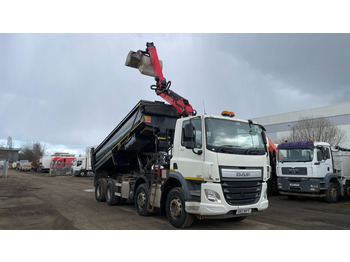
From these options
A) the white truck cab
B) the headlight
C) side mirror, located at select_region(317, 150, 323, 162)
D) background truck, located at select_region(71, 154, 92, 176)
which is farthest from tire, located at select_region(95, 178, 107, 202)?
background truck, located at select_region(71, 154, 92, 176)

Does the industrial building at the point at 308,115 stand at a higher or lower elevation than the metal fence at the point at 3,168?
higher

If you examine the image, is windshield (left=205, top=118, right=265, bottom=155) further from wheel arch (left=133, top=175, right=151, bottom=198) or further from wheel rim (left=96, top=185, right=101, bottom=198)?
wheel rim (left=96, top=185, right=101, bottom=198)

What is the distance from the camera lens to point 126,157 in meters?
10.4

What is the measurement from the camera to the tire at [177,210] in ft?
20.1

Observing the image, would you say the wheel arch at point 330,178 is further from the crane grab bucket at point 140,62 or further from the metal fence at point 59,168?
the metal fence at point 59,168

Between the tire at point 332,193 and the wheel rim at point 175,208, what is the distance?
334 inches

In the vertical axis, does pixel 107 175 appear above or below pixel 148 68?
below

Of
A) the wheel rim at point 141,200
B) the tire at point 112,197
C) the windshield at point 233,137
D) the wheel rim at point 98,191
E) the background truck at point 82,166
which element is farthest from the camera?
the background truck at point 82,166

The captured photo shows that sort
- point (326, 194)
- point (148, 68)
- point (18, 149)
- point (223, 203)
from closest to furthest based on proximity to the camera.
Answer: point (223, 203), point (148, 68), point (326, 194), point (18, 149)

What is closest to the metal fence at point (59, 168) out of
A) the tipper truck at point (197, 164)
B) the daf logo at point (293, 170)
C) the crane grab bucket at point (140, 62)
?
the crane grab bucket at point (140, 62)

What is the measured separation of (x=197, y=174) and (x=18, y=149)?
11699 cm

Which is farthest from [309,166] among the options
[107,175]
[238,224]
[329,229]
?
[107,175]

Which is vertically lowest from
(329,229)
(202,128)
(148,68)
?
(329,229)

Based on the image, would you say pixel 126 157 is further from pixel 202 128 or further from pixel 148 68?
pixel 202 128
